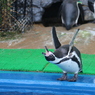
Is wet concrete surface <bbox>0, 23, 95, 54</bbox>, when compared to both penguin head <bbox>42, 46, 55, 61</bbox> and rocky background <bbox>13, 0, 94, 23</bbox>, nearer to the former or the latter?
rocky background <bbox>13, 0, 94, 23</bbox>

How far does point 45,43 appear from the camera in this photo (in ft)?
15.1

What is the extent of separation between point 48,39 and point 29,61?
4.61ft

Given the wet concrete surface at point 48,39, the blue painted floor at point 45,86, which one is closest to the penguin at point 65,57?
the blue painted floor at point 45,86

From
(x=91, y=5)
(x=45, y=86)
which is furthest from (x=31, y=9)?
(x=45, y=86)

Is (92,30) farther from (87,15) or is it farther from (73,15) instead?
(87,15)

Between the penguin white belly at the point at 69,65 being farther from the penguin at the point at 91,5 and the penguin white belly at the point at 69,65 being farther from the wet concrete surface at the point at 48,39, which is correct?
the penguin at the point at 91,5

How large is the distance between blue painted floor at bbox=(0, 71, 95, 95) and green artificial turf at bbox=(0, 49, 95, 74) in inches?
10.9

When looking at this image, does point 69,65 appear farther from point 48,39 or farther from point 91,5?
point 91,5

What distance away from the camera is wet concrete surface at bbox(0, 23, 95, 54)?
14.4ft

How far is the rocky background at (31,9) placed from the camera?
550 cm

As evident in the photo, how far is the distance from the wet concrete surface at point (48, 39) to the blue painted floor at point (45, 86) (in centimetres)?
136

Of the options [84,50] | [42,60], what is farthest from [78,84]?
[84,50]

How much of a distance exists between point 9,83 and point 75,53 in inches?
33.0

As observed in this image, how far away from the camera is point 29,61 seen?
138 inches
